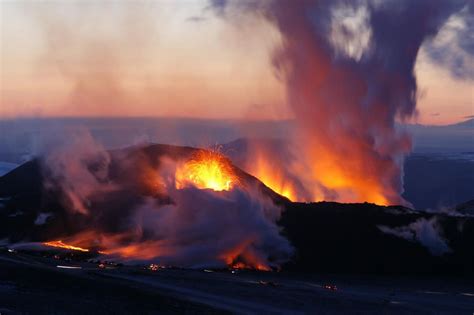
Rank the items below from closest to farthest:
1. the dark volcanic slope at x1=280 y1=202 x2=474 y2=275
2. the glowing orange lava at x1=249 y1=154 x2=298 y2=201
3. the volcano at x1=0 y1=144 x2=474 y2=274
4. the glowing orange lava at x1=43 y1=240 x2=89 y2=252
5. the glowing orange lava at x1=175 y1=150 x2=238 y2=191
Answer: the glowing orange lava at x1=43 y1=240 x2=89 y2=252, the dark volcanic slope at x1=280 y1=202 x2=474 y2=275, the volcano at x1=0 y1=144 x2=474 y2=274, the glowing orange lava at x1=175 y1=150 x2=238 y2=191, the glowing orange lava at x1=249 y1=154 x2=298 y2=201

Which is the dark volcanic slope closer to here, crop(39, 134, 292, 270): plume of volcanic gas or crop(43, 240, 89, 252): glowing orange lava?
crop(39, 134, 292, 270): plume of volcanic gas

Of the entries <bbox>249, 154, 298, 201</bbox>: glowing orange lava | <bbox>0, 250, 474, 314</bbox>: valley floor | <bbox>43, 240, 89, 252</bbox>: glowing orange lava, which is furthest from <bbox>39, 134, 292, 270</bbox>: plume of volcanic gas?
<bbox>249, 154, 298, 201</bbox>: glowing orange lava

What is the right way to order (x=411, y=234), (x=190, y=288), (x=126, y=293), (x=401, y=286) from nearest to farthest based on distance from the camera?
1. (x=126, y=293)
2. (x=190, y=288)
3. (x=401, y=286)
4. (x=411, y=234)

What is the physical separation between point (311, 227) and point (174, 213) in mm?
21251

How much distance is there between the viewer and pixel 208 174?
114 metres

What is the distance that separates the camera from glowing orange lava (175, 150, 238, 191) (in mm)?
108750

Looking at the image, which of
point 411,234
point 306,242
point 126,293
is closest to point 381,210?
point 411,234

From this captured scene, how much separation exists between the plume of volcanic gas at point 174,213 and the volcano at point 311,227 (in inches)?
14.5

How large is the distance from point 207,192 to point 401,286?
34.7 m

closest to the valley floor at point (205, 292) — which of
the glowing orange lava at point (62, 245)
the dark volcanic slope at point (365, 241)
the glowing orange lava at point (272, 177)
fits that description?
the dark volcanic slope at point (365, 241)

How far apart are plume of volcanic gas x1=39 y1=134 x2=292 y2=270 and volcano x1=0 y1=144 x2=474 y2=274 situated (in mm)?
369

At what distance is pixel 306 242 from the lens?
94.8 m

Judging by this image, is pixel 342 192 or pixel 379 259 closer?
pixel 379 259

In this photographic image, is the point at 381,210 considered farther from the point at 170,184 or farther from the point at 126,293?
the point at 126,293
